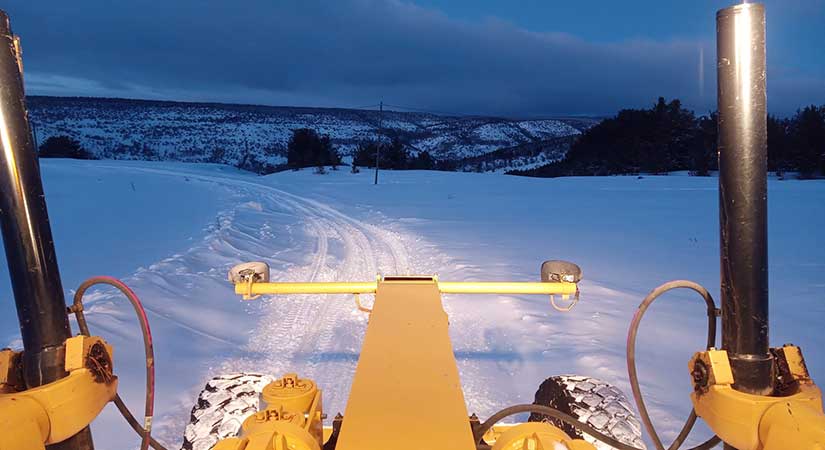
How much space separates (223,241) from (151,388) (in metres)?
8.74

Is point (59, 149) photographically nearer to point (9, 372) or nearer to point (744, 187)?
point (9, 372)

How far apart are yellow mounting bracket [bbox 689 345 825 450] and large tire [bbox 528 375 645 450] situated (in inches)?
39.7

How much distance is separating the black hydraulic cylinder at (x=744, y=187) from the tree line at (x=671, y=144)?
3180 cm

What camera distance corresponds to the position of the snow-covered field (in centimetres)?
459

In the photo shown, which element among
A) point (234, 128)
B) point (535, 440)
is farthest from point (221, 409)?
point (234, 128)

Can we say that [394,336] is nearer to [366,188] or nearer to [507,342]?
[507,342]

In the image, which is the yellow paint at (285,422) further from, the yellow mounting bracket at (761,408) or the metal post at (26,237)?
the yellow mounting bracket at (761,408)

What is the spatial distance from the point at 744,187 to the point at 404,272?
22.4ft

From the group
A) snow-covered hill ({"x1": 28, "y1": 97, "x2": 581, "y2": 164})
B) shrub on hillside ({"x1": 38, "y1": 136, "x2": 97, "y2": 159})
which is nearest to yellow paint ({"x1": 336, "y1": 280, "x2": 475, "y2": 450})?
shrub on hillside ({"x1": 38, "y1": 136, "x2": 97, "y2": 159})

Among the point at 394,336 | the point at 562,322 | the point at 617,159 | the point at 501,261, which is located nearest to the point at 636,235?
the point at 501,261

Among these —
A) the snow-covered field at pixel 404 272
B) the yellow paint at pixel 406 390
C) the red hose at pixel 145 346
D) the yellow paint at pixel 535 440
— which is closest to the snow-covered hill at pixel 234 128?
the snow-covered field at pixel 404 272

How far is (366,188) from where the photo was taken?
85.0 feet

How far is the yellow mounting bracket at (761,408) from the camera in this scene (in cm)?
129

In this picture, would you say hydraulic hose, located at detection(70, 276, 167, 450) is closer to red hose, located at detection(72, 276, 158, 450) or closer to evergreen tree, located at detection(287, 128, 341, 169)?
red hose, located at detection(72, 276, 158, 450)
